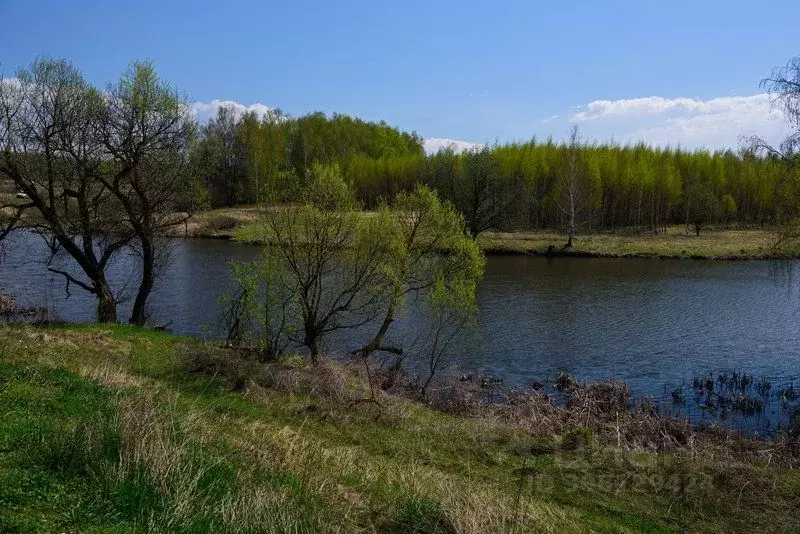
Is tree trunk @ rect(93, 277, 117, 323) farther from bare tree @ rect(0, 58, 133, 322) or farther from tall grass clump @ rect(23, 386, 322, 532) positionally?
tall grass clump @ rect(23, 386, 322, 532)

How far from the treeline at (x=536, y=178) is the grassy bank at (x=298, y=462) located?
1771 inches

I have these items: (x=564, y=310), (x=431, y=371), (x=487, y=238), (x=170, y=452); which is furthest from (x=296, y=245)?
(x=487, y=238)

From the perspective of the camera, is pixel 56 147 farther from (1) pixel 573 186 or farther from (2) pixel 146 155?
(1) pixel 573 186

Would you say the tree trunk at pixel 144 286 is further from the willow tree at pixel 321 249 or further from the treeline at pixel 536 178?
the treeline at pixel 536 178

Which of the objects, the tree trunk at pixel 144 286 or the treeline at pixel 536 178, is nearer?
the tree trunk at pixel 144 286

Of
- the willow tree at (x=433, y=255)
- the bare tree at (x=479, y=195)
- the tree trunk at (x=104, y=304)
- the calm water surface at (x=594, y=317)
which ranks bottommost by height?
the calm water surface at (x=594, y=317)

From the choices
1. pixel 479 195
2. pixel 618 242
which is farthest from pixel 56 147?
pixel 618 242

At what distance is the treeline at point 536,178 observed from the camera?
6225cm

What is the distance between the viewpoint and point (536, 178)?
260 ft

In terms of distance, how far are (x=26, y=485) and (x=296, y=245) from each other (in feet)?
47.5

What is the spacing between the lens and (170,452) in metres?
6.58

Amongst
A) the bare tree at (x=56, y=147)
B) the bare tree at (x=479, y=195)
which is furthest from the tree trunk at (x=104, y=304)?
the bare tree at (x=479, y=195)

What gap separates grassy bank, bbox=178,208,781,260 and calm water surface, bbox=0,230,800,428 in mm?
11238

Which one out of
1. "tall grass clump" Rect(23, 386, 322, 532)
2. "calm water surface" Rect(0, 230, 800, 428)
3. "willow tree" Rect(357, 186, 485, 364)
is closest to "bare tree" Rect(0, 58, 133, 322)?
"calm water surface" Rect(0, 230, 800, 428)
